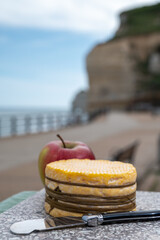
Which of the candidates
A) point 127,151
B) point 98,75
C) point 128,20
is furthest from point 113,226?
point 128,20

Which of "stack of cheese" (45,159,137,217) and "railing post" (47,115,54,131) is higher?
"stack of cheese" (45,159,137,217)

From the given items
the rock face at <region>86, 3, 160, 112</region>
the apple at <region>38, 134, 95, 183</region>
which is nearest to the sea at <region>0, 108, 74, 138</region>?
the apple at <region>38, 134, 95, 183</region>

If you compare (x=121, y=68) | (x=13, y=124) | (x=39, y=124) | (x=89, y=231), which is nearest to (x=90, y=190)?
(x=89, y=231)

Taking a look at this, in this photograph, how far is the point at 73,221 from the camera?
58.7 inches

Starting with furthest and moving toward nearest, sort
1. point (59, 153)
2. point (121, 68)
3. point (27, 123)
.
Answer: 1. point (121, 68)
2. point (27, 123)
3. point (59, 153)

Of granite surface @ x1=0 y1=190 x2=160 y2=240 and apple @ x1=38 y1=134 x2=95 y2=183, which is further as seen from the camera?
apple @ x1=38 y1=134 x2=95 y2=183

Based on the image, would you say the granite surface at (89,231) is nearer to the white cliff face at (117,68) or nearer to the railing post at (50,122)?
the railing post at (50,122)

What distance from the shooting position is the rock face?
5797 centimetres

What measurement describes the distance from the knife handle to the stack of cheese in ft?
0.16

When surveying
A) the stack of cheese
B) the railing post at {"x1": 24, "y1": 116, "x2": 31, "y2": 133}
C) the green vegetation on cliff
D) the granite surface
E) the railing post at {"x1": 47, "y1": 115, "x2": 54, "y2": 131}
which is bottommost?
the railing post at {"x1": 47, "y1": 115, "x2": 54, "y2": 131}

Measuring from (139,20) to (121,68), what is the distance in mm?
14403

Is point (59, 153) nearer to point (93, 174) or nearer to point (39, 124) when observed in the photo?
point (93, 174)

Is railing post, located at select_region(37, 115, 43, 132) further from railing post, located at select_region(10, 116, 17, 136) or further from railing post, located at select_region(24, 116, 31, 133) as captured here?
railing post, located at select_region(10, 116, 17, 136)

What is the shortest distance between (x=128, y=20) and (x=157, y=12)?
683 centimetres
